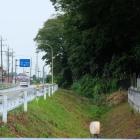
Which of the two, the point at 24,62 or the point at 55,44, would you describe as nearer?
the point at 24,62

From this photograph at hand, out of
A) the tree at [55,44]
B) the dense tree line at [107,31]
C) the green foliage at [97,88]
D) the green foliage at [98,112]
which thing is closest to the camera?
the dense tree line at [107,31]

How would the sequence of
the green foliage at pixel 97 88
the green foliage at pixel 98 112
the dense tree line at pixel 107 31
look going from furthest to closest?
the green foliage at pixel 97 88, the green foliage at pixel 98 112, the dense tree line at pixel 107 31

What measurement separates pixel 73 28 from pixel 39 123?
76.9 ft

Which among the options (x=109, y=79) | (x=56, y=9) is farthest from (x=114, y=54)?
(x=56, y=9)

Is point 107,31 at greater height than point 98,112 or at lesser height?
greater

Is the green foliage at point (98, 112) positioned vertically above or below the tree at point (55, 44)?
below

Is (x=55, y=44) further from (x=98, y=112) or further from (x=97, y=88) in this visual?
(x=98, y=112)

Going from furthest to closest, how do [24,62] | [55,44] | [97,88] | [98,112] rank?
[55,44] → [24,62] → [97,88] → [98,112]

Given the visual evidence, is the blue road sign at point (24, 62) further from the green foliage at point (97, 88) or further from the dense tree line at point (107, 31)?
the green foliage at point (97, 88)

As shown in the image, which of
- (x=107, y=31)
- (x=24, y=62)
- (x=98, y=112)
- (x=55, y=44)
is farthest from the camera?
(x=55, y=44)

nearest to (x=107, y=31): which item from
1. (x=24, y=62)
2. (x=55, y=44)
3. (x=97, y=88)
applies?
(x=97, y=88)

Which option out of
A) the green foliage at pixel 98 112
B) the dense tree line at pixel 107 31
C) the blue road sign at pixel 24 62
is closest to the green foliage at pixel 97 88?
the dense tree line at pixel 107 31

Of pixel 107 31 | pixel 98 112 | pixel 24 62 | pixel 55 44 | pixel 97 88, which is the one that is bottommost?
pixel 98 112

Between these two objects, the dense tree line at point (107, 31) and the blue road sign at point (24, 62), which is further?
the blue road sign at point (24, 62)
